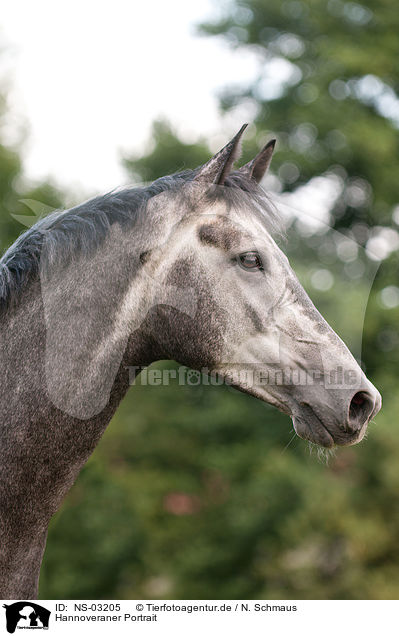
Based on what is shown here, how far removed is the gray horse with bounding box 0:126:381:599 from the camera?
223 centimetres

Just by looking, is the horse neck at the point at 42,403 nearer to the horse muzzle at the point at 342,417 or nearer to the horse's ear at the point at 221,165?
the horse's ear at the point at 221,165

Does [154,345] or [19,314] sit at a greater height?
[19,314]

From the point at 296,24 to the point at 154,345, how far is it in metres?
16.0

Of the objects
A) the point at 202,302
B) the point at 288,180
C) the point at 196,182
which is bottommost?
the point at 288,180

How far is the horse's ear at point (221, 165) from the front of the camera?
234 centimetres

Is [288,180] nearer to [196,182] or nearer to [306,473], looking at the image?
[306,473]

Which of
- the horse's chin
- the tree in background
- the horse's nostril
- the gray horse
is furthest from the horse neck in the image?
the tree in background

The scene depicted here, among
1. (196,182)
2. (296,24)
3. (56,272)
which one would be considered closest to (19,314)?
(56,272)

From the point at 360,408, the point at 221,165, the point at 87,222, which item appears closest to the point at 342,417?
the point at 360,408

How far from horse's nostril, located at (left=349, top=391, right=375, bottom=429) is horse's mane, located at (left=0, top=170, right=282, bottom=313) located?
806 mm

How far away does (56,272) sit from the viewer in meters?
2.38
